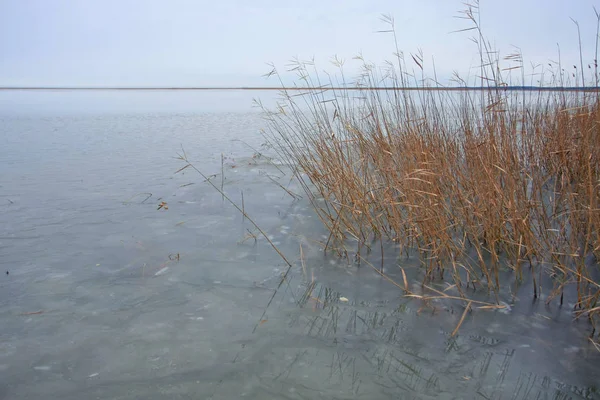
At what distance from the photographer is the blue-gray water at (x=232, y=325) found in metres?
1.64

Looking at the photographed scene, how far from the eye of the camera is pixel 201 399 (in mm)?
1568

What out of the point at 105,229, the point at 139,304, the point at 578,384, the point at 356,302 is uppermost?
the point at 105,229

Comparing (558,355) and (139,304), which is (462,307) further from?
(139,304)

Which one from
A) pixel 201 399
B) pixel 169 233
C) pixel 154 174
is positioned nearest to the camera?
pixel 201 399

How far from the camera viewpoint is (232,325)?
206cm

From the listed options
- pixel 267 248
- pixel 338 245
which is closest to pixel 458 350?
pixel 338 245

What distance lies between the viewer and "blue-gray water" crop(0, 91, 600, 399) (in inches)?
64.7

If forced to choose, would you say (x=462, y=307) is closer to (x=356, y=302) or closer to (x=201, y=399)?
(x=356, y=302)

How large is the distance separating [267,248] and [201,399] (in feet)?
5.07

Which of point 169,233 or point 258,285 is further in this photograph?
point 169,233

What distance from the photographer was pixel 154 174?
5402 millimetres

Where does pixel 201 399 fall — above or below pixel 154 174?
below

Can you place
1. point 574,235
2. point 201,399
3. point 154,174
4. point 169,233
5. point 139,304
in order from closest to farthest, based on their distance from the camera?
point 201,399 → point 574,235 → point 139,304 → point 169,233 → point 154,174

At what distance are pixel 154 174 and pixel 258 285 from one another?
3.44 meters
